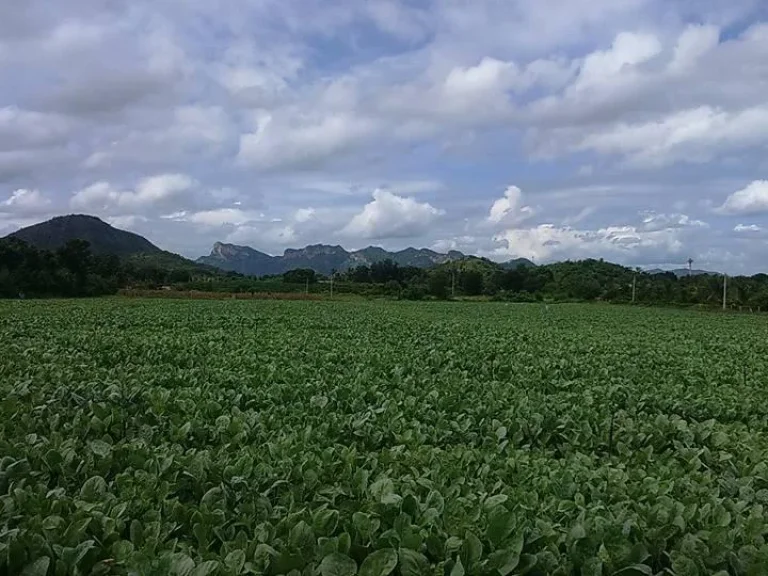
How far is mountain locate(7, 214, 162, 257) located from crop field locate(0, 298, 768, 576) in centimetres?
16174

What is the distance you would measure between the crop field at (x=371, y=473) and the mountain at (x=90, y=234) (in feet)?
531

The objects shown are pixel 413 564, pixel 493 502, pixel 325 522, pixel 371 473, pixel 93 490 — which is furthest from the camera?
pixel 371 473

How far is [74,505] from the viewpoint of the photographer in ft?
10.7

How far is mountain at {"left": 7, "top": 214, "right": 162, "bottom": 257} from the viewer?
6339 inches

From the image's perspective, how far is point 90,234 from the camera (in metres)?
172

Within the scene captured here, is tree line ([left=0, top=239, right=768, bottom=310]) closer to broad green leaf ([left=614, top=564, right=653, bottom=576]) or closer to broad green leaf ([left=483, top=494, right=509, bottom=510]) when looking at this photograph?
broad green leaf ([left=483, top=494, right=509, bottom=510])

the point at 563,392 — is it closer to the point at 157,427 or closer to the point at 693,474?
the point at 693,474

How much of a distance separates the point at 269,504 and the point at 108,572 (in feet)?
3.12

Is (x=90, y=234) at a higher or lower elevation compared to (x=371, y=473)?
higher

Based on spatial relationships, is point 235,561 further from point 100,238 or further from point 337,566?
point 100,238

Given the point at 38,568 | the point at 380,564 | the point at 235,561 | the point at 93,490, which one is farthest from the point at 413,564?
the point at 93,490

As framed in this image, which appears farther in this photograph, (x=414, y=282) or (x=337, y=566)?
(x=414, y=282)

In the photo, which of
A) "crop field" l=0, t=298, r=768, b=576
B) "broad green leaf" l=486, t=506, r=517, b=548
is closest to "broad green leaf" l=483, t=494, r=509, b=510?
"crop field" l=0, t=298, r=768, b=576

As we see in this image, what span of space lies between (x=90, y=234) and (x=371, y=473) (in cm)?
18483
